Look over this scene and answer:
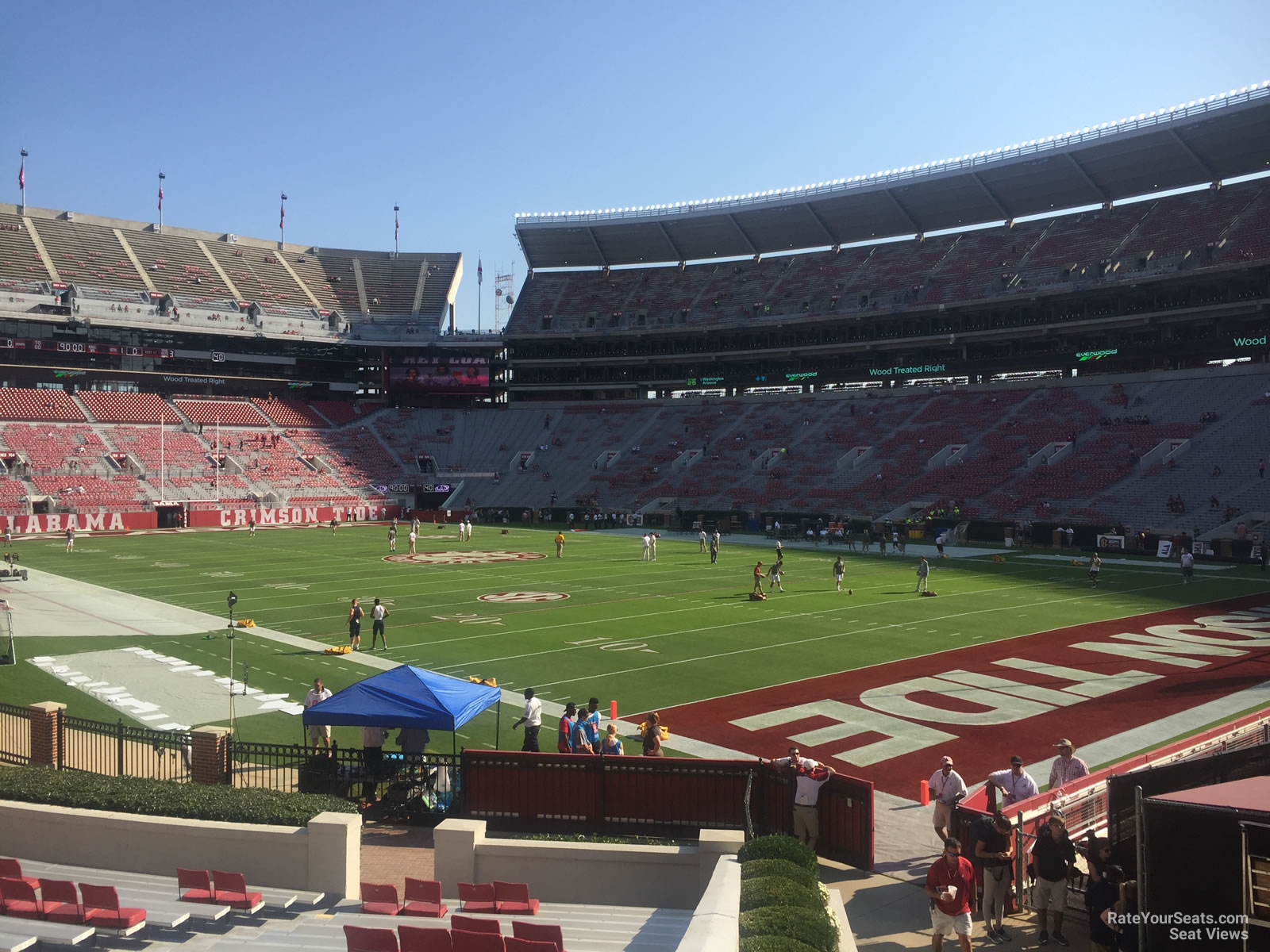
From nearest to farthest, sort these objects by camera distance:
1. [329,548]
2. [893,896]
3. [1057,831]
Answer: [1057,831] → [893,896] → [329,548]

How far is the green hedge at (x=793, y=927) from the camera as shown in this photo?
6953mm

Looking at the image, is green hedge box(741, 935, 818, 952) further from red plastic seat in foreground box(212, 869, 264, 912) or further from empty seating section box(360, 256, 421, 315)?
empty seating section box(360, 256, 421, 315)

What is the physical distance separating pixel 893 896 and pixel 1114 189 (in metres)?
70.3

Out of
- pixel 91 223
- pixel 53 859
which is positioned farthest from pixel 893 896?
pixel 91 223

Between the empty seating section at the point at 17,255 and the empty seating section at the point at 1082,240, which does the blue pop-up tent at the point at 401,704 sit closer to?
the empty seating section at the point at 1082,240

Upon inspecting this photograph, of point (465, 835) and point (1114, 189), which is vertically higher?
point (1114, 189)

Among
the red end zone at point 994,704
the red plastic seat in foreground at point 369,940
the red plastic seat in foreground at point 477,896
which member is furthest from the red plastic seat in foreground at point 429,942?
the red end zone at point 994,704

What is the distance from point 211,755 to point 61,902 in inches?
192

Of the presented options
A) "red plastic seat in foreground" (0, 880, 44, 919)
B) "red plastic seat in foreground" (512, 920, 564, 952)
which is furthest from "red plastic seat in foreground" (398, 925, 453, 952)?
"red plastic seat in foreground" (0, 880, 44, 919)

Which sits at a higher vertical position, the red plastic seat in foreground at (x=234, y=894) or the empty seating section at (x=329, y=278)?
the empty seating section at (x=329, y=278)

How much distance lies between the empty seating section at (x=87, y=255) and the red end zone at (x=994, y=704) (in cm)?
Answer: 8029

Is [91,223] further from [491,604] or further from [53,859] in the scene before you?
[53,859]

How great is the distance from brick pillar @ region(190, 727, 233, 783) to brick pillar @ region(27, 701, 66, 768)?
99.4 inches

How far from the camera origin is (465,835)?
959 centimetres
